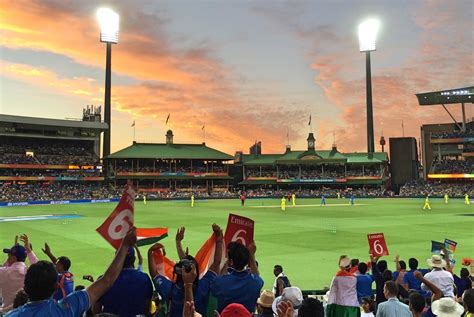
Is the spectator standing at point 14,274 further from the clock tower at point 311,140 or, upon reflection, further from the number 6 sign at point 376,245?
the clock tower at point 311,140

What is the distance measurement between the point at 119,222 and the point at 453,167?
10345cm

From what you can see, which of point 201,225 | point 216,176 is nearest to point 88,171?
point 216,176

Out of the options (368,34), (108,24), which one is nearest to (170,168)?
(108,24)

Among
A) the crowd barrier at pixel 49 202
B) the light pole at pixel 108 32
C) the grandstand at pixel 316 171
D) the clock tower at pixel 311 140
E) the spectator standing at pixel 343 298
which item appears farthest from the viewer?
the clock tower at pixel 311 140

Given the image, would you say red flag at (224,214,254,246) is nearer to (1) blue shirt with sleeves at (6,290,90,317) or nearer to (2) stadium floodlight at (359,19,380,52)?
(1) blue shirt with sleeves at (6,290,90,317)

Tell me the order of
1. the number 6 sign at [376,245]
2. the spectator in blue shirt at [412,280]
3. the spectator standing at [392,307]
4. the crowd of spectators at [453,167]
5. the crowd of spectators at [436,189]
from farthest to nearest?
the crowd of spectators at [453,167], the crowd of spectators at [436,189], the number 6 sign at [376,245], the spectator in blue shirt at [412,280], the spectator standing at [392,307]

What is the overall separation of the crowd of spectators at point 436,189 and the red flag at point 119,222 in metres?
84.0

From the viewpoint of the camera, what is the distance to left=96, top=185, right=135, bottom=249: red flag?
5.21 m

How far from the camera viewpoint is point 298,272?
52.9ft

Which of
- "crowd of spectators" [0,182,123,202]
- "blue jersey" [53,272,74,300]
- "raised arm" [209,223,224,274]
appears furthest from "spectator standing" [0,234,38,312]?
"crowd of spectators" [0,182,123,202]

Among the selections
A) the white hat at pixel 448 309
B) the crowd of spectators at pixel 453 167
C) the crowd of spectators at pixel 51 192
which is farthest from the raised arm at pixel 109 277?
the crowd of spectators at pixel 453 167

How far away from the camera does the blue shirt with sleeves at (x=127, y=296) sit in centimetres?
477

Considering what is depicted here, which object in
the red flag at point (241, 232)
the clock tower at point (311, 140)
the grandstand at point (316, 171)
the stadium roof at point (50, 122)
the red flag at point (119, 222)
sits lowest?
the red flag at point (241, 232)

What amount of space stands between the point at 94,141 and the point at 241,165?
38353 mm
